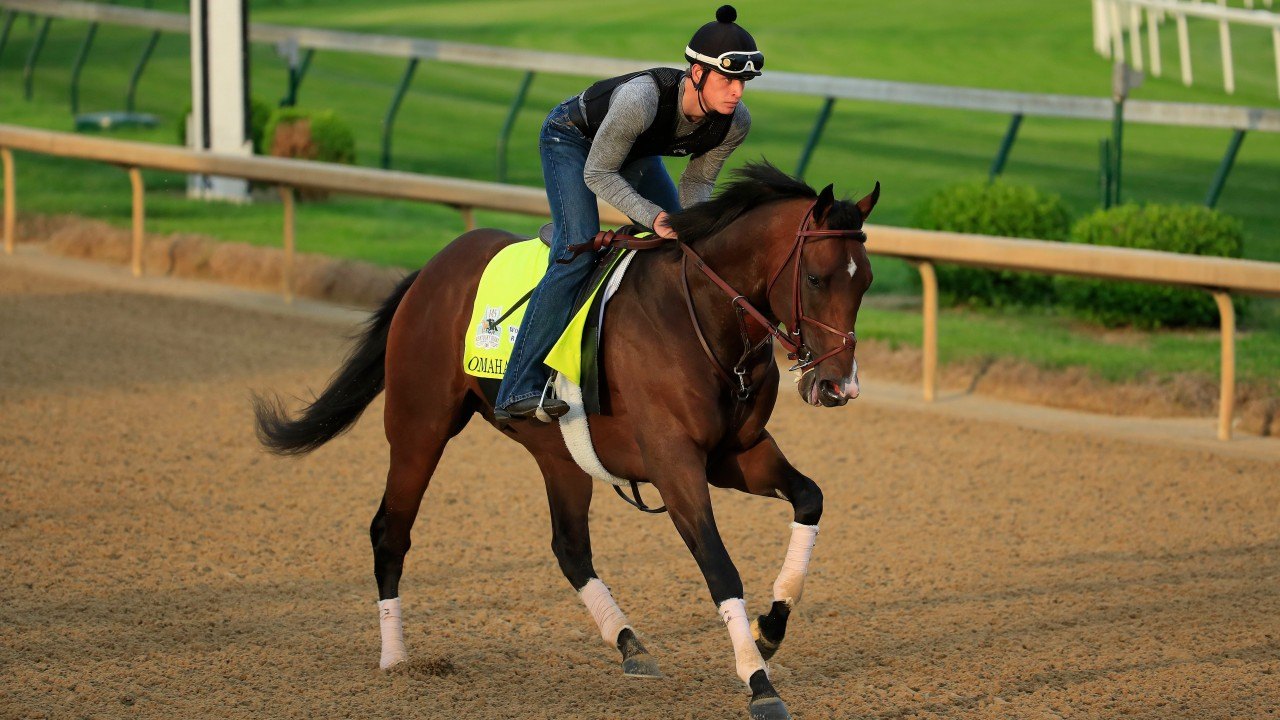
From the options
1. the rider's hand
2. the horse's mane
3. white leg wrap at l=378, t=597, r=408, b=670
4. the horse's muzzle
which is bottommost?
white leg wrap at l=378, t=597, r=408, b=670

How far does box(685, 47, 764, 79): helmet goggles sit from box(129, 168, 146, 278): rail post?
8869 millimetres

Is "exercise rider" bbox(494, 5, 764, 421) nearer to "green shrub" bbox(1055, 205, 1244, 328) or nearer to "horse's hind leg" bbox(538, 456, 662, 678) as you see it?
"horse's hind leg" bbox(538, 456, 662, 678)

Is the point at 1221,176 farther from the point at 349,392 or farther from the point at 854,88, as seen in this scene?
the point at 349,392

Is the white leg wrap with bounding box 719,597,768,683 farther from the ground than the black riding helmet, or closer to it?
closer to it

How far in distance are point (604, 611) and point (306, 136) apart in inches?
454

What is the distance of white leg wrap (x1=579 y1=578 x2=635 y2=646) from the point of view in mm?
5512

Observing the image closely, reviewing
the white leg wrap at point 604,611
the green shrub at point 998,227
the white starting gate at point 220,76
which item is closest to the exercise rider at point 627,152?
the white leg wrap at point 604,611

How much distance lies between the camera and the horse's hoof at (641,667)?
5.34m

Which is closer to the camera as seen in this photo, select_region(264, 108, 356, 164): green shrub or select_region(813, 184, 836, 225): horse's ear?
select_region(813, 184, 836, 225): horse's ear

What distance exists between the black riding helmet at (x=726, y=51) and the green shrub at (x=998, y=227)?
7.11 meters

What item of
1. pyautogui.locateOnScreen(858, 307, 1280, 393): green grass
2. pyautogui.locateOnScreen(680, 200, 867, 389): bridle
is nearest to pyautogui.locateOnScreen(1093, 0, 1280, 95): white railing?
pyautogui.locateOnScreen(858, 307, 1280, 393): green grass

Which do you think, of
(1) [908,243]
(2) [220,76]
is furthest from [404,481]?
(2) [220,76]

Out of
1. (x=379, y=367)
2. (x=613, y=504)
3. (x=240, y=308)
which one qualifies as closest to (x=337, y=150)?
(x=240, y=308)

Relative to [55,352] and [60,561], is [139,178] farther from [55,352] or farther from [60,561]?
[60,561]
